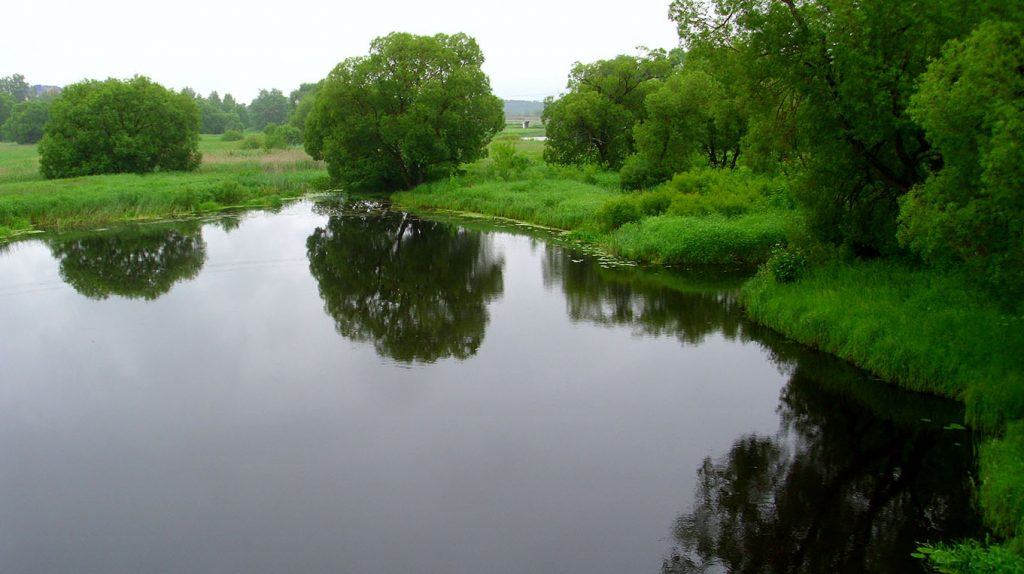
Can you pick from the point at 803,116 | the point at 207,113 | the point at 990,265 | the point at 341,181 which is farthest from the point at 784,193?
the point at 207,113

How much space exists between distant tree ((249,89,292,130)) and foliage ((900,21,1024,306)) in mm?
135061

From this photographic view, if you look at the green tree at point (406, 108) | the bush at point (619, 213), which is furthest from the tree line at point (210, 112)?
the bush at point (619, 213)

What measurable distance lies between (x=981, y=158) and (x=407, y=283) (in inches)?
619

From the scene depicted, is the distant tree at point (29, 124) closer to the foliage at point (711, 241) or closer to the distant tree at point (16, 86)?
the distant tree at point (16, 86)

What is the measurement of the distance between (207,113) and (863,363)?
4650 inches

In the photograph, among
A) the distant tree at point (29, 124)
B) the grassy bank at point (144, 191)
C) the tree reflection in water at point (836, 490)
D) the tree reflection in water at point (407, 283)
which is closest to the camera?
the tree reflection in water at point (836, 490)

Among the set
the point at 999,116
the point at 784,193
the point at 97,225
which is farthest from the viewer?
the point at 97,225

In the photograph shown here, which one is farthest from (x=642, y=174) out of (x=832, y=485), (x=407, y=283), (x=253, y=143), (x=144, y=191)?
(x=253, y=143)

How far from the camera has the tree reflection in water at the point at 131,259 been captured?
71.8 ft

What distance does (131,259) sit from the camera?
2567cm

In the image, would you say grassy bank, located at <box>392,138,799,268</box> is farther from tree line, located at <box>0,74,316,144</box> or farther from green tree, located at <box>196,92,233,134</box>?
green tree, located at <box>196,92,233,134</box>

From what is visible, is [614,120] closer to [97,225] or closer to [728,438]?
[97,225]

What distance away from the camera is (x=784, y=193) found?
24.7m

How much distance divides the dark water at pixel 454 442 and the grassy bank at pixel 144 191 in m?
14.5
